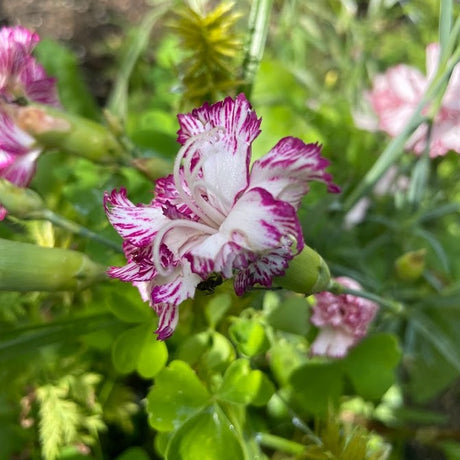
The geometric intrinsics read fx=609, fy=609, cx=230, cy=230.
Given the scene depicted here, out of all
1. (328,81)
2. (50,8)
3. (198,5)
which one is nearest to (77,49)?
(50,8)

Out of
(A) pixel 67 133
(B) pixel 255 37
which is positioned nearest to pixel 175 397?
(A) pixel 67 133

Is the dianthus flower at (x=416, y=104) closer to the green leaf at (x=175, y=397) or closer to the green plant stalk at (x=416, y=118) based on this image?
the green plant stalk at (x=416, y=118)

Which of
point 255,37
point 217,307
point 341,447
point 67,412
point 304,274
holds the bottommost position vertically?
point 67,412

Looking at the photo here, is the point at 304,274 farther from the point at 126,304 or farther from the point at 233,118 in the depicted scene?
the point at 126,304

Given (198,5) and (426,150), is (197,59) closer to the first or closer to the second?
(198,5)

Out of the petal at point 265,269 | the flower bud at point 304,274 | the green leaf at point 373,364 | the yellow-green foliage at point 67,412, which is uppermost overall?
the petal at point 265,269

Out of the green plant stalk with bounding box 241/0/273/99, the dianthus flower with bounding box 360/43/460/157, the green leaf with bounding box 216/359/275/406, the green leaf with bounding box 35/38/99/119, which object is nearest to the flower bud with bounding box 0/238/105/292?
the green leaf with bounding box 216/359/275/406

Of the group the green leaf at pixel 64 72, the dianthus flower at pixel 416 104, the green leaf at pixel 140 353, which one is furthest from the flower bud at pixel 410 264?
the green leaf at pixel 64 72
